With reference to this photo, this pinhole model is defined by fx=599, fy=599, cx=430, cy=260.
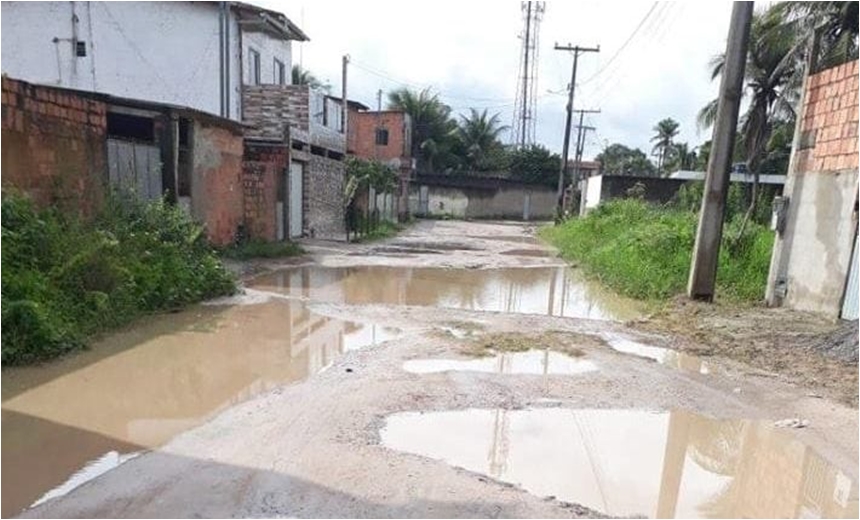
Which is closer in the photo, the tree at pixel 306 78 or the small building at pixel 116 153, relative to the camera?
the small building at pixel 116 153

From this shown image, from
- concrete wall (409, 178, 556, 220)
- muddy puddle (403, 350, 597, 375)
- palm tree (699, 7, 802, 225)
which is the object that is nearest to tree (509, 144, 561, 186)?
concrete wall (409, 178, 556, 220)

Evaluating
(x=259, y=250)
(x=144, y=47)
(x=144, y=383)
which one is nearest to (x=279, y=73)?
(x=144, y=47)

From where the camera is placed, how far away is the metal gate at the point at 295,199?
55.8 feet

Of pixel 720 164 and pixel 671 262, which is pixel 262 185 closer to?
pixel 671 262

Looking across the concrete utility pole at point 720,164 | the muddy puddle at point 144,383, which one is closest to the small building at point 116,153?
the muddy puddle at point 144,383

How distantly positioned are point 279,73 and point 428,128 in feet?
76.9

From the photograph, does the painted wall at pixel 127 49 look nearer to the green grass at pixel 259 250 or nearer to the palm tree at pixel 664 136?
the green grass at pixel 259 250

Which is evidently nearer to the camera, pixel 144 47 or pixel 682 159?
pixel 144 47

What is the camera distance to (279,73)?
20906 mm

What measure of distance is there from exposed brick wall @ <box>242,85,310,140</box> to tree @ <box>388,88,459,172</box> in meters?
25.0

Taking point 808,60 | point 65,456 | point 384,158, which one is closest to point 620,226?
point 808,60

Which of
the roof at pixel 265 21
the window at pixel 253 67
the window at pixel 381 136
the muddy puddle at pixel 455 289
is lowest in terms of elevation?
the muddy puddle at pixel 455 289

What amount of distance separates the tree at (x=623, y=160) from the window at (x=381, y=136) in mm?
28116

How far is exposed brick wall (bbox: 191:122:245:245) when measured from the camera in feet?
39.6
